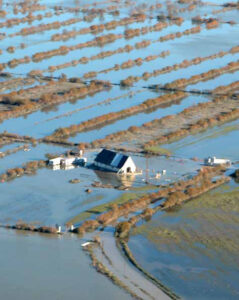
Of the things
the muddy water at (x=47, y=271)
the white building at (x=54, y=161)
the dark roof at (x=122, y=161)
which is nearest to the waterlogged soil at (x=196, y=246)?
the muddy water at (x=47, y=271)

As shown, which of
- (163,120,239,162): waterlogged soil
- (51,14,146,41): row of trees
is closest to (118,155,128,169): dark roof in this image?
(163,120,239,162): waterlogged soil

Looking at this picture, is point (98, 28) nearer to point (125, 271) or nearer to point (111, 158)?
point (111, 158)

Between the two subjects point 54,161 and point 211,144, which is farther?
point 211,144

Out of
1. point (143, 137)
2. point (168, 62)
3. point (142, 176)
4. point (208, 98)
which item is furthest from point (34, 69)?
point (142, 176)

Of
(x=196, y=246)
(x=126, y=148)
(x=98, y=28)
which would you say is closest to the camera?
(x=196, y=246)

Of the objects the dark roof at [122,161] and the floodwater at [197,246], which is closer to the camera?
the floodwater at [197,246]

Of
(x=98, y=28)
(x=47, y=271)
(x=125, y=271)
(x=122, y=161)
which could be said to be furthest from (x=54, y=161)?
(x=98, y=28)

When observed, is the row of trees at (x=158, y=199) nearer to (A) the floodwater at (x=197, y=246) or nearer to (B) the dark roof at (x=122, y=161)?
(A) the floodwater at (x=197, y=246)

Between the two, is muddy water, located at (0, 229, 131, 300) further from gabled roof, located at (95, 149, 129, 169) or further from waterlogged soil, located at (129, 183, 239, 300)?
gabled roof, located at (95, 149, 129, 169)
